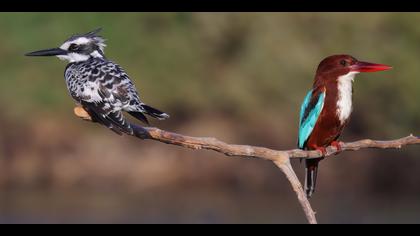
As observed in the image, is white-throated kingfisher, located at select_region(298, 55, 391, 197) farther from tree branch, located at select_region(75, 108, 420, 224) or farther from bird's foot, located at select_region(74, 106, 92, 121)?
bird's foot, located at select_region(74, 106, 92, 121)

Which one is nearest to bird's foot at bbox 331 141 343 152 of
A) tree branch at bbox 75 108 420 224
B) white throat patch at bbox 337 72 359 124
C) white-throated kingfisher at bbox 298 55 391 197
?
white-throated kingfisher at bbox 298 55 391 197

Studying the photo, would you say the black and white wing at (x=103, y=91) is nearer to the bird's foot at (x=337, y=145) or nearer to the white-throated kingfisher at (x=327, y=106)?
the white-throated kingfisher at (x=327, y=106)

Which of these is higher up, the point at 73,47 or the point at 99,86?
the point at 73,47

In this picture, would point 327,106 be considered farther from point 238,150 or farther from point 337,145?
point 238,150

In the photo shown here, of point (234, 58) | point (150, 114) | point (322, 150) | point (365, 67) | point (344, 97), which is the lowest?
point (322, 150)

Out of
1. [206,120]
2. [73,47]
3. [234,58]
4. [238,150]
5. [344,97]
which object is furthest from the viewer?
[234,58]

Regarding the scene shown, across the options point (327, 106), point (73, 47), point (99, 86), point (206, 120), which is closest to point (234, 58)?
point (206, 120)

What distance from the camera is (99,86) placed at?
5.10 metres

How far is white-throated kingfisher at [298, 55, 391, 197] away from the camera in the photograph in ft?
17.3

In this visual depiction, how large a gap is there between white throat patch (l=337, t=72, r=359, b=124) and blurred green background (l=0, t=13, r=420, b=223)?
7.20 meters

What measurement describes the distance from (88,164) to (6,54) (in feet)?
10.2

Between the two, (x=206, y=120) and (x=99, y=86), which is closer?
(x=99, y=86)

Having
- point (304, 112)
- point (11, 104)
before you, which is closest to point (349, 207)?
point (11, 104)

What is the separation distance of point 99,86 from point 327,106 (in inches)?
51.0
